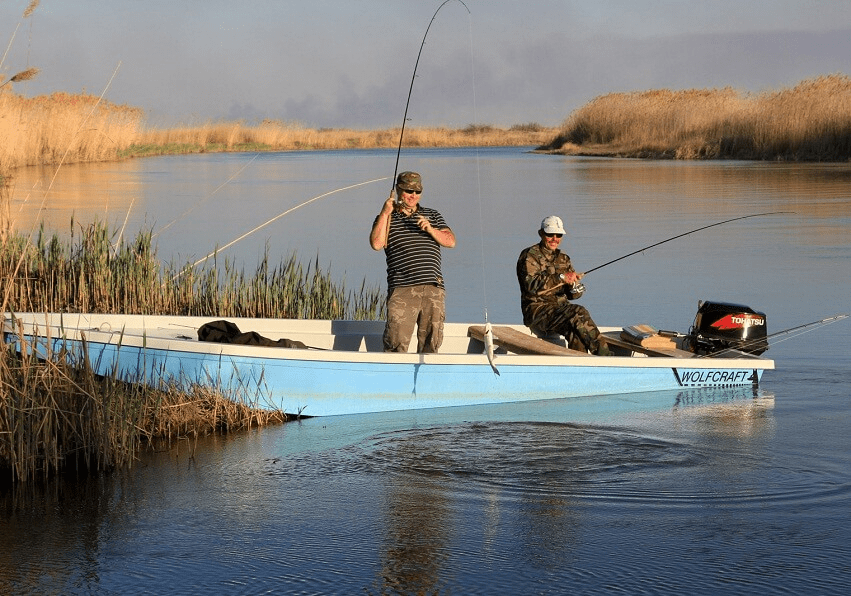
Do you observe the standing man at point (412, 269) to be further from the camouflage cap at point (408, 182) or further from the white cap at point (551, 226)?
the white cap at point (551, 226)

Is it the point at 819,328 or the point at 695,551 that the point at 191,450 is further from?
the point at 819,328

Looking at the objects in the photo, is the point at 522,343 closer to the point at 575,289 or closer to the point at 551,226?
the point at 575,289

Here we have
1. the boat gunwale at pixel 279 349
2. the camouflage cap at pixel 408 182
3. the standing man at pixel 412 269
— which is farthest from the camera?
the standing man at pixel 412 269

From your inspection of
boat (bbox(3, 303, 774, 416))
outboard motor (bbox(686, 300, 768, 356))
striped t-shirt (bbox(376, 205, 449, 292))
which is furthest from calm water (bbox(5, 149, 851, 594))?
striped t-shirt (bbox(376, 205, 449, 292))

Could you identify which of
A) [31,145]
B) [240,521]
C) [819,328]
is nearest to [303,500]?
[240,521]

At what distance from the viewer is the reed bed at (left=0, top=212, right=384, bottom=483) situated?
20.4 feet

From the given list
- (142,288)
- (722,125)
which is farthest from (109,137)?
(722,125)

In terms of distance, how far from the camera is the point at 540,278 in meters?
8.80

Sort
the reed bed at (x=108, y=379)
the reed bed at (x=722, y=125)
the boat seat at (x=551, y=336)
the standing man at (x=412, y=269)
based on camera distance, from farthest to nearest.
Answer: the reed bed at (x=722, y=125) → the boat seat at (x=551, y=336) → the standing man at (x=412, y=269) → the reed bed at (x=108, y=379)

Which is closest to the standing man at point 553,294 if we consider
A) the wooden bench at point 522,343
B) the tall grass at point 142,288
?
the wooden bench at point 522,343

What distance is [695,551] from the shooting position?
16.5ft

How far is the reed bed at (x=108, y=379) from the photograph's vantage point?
6.21 meters

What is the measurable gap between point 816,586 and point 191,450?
3.42 metres

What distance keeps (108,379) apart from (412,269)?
2219 mm
